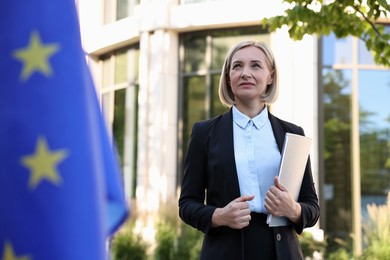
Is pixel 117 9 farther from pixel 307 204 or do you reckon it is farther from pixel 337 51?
pixel 307 204

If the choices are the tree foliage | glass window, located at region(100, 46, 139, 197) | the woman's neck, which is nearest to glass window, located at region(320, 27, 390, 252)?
glass window, located at region(100, 46, 139, 197)

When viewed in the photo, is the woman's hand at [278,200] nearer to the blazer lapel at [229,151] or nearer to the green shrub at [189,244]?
the blazer lapel at [229,151]

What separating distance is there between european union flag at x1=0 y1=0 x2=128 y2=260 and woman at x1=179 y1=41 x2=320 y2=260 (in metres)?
Answer: 1.05

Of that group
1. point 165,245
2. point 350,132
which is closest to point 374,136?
point 350,132

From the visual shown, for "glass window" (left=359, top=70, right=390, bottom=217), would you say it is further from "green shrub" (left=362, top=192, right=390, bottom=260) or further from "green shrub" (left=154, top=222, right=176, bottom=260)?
"green shrub" (left=154, top=222, right=176, bottom=260)

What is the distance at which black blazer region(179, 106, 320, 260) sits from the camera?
2818mm

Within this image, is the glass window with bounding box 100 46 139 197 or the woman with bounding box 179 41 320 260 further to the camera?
the glass window with bounding box 100 46 139 197

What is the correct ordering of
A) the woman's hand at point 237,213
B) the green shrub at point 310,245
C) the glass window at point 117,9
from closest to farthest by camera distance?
the woman's hand at point 237,213
the green shrub at point 310,245
the glass window at point 117,9

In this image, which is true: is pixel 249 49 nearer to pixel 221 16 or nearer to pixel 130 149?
pixel 221 16

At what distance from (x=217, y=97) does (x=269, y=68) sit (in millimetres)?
11717

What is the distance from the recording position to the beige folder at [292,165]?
2795mm

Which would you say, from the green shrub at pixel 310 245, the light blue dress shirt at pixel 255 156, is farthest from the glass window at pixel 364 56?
the light blue dress shirt at pixel 255 156

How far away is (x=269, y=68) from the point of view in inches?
119

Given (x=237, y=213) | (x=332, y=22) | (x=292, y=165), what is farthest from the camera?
(x=332, y=22)
